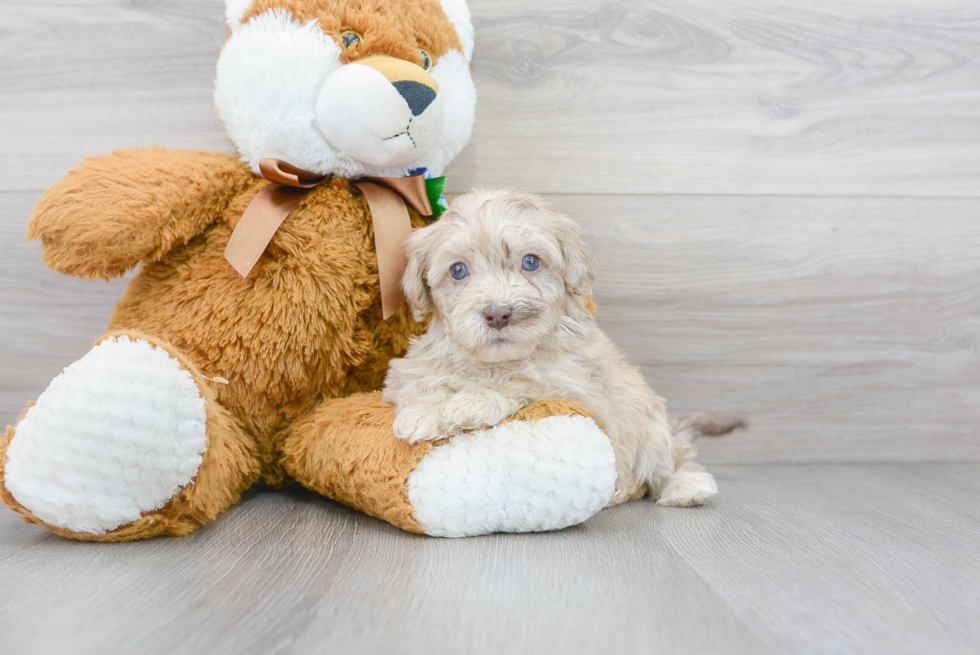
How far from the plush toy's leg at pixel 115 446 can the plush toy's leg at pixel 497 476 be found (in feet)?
0.94

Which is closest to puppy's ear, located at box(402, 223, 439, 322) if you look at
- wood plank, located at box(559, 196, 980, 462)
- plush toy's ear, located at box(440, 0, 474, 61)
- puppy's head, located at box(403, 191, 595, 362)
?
puppy's head, located at box(403, 191, 595, 362)

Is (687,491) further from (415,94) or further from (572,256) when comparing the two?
(415,94)

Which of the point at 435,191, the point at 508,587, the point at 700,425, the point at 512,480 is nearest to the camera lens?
the point at 508,587

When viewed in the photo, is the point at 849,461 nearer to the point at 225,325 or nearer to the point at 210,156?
the point at 225,325

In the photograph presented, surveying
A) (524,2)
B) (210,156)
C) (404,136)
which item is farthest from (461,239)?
(524,2)

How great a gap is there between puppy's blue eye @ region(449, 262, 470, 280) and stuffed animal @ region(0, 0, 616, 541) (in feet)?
0.50

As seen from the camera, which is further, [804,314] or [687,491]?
[804,314]

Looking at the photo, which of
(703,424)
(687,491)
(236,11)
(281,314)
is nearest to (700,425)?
(703,424)

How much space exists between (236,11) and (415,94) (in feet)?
1.33

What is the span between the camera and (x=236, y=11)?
1.35 metres

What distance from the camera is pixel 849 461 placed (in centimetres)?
185

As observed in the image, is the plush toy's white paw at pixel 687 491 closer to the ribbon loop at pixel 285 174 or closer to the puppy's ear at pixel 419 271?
the puppy's ear at pixel 419 271

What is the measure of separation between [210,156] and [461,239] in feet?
1.84

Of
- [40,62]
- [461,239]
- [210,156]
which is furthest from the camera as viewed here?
[40,62]
